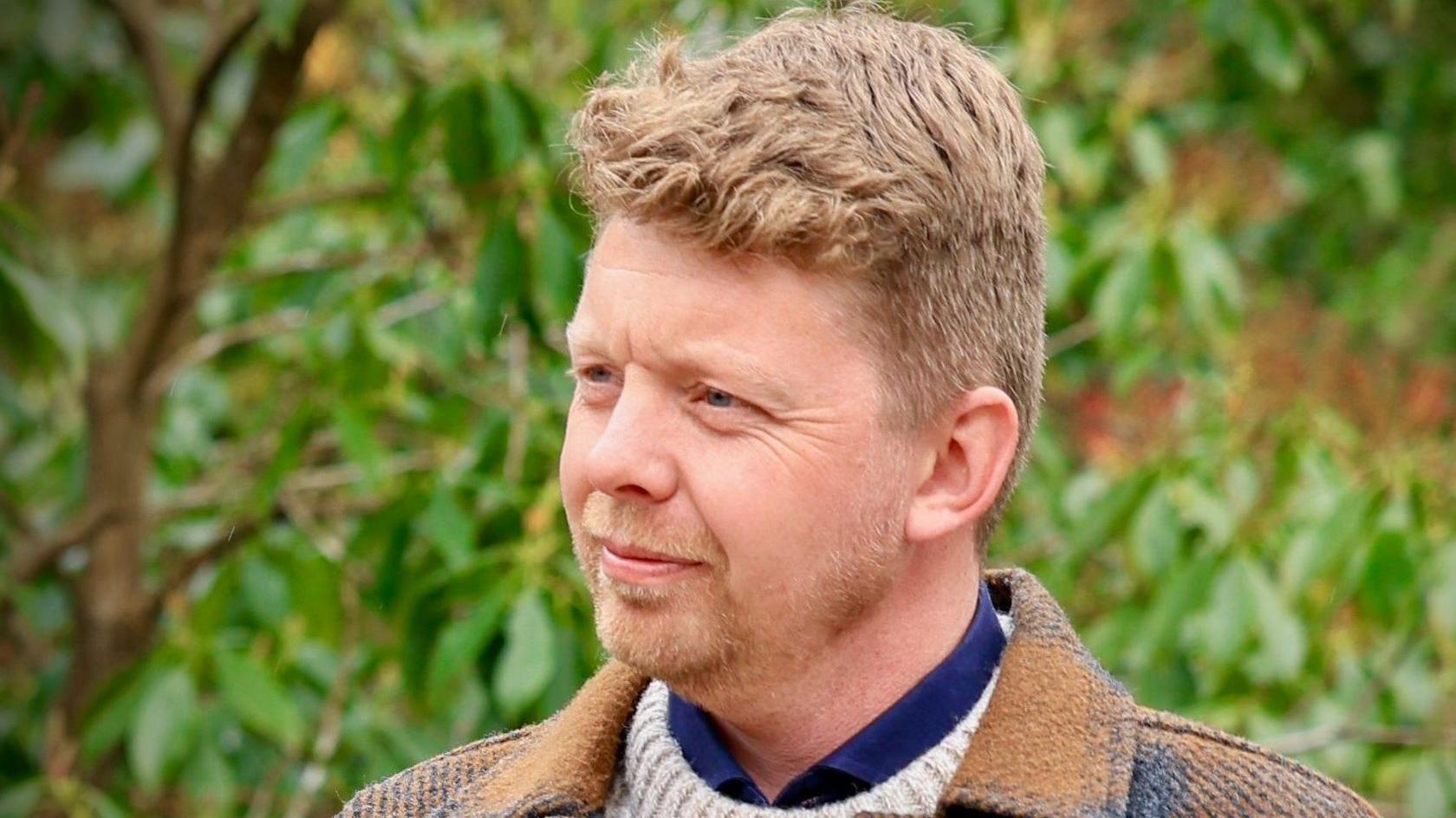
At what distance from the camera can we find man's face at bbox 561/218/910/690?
54.2 inches

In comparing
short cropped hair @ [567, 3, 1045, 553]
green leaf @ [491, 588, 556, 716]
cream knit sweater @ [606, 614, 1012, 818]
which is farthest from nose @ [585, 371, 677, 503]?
green leaf @ [491, 588, 556, 716]

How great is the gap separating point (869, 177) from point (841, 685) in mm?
368

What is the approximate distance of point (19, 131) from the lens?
8.43 feet

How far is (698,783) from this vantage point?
1454mm

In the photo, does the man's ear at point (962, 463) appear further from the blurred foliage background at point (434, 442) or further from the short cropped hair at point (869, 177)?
the blurred foliage background at point (434, 442)

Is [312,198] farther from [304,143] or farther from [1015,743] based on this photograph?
[1015,743]

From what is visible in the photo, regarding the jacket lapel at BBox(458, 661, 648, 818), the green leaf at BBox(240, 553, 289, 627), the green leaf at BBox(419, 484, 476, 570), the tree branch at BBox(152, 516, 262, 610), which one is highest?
the jacket lapel at BBox(458, 661, 648, 818)

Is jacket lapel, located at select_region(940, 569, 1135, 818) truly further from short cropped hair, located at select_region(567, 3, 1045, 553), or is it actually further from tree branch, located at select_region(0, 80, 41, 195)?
tree branch, located at select_region(0, 80, 41, 195)

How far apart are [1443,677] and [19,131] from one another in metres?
2.21

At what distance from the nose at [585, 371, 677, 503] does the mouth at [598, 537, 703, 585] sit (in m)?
0.04

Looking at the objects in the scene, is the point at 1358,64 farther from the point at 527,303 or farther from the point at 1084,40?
the point at 527,303

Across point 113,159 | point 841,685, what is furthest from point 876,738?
point 113,159

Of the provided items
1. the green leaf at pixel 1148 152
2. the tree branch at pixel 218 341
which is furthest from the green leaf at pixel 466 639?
the green leaf at pixel 1148 152

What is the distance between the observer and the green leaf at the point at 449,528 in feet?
8.23
